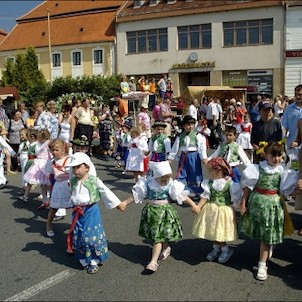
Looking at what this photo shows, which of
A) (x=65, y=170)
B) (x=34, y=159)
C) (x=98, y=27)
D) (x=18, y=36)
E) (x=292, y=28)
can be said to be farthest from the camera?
(x=18, y=36)

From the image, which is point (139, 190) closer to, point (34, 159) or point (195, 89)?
point (34, 159)

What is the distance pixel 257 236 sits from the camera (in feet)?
15.4

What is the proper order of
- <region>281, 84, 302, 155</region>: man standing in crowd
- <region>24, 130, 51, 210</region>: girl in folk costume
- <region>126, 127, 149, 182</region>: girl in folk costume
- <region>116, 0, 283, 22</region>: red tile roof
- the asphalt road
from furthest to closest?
<region>116, 0, 283, 22</region>: red tile roof, <region>126, 127, 149, 182</region>: girl in folk costume, <region>24, 130, 51, 210</region>: girl in folk costume, <region>281, 84, 302, 155</region>: man standing in crowd, the asphalt road

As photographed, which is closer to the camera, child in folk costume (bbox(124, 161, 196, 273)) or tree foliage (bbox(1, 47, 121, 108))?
child in folk costume (bbox(124, 161, 196, 273))

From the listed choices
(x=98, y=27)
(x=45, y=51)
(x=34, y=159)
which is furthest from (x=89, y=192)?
(x=45, y=51)

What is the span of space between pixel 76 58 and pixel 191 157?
124 feet

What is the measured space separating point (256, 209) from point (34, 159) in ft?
15.8

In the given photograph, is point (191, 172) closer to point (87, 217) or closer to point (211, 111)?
point (87, 217)

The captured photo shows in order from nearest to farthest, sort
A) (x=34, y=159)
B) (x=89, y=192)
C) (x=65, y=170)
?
(x=89, y=192), (x=65, y=170), (x=34, y=159)

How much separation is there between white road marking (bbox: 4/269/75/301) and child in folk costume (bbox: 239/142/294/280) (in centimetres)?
216

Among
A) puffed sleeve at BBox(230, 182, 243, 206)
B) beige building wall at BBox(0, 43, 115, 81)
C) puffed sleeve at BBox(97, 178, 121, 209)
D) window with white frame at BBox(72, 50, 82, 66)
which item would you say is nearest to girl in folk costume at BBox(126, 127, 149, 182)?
puffed sleeve at BBox(97, 178, 121, 209)

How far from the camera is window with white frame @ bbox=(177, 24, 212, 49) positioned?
3600cm

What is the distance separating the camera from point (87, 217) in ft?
16.3

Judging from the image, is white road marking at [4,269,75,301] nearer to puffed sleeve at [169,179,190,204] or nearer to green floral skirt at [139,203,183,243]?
green floral skirt at [139,203,183,243]
